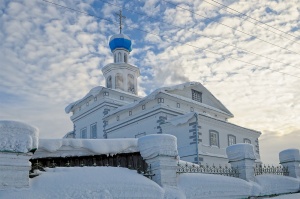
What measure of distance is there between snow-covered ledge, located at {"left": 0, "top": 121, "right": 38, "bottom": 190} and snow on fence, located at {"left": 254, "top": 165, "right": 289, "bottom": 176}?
8451 mm

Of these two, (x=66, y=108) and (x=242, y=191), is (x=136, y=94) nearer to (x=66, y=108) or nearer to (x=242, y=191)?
(x=66, y=108)

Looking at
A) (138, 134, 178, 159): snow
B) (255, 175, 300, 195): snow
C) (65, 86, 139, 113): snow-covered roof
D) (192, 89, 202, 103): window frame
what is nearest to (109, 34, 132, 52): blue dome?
(65, 86, 139, 113): snow-covered roof

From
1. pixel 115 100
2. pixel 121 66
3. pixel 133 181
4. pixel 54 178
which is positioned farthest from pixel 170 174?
pixel 121 66

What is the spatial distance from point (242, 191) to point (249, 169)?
1.05 m

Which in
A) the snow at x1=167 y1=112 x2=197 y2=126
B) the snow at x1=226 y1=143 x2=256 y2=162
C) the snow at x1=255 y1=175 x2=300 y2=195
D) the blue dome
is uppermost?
the blue dome

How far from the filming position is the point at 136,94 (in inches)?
1256

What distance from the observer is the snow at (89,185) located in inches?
248

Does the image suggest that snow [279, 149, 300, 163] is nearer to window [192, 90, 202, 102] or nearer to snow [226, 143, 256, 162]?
snow [226, 143, 256, 162]

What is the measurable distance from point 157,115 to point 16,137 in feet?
58.0

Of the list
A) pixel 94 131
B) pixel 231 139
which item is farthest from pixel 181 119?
pixel 94 131

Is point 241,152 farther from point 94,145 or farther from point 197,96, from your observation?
point 197,96

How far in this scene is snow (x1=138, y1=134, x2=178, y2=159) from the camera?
8.32 meters

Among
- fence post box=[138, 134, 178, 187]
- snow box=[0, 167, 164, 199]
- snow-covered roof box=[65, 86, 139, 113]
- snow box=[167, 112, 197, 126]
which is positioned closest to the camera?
snow box=[0, 167, 164, 199]

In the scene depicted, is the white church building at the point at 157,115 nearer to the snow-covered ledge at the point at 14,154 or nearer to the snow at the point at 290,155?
the snow at the point at 290,155
